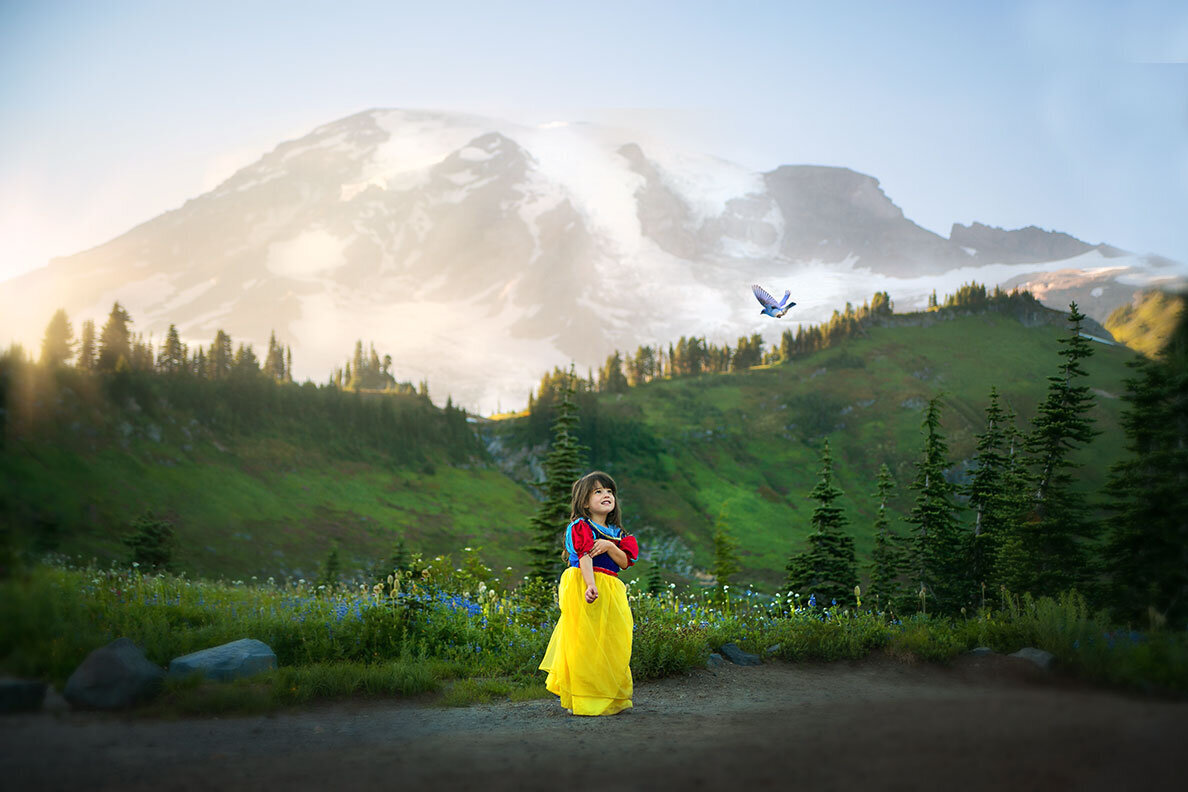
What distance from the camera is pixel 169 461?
83.6m

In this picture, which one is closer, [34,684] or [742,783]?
[742,783]

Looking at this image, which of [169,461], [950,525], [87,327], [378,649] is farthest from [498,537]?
[378,649]

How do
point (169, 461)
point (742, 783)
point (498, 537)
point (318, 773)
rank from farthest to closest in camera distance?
1. point (498, 537)
2. point (169, 461)
3. point (318, 773)
4. point (742, 783)

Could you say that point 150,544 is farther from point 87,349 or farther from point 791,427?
point 791,427

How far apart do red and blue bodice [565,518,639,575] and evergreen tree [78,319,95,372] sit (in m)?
109

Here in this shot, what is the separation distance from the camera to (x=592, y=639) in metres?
7.44

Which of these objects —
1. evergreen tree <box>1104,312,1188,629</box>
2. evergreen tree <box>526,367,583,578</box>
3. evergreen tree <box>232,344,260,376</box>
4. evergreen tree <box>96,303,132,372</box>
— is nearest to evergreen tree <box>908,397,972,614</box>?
evergreen tree <box>1104,312,1188,629</box>

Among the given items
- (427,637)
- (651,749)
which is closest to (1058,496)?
(651,749)

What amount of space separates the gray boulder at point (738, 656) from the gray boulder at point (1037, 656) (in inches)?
135

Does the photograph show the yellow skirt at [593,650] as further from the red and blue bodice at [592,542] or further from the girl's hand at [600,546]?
the girl's hand at [600,546]

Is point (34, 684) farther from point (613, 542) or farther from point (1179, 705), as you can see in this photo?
point (1179, 705)

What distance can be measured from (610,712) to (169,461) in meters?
92.0

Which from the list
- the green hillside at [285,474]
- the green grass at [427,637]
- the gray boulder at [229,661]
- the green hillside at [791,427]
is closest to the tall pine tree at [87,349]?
the green hillside at [285,474]

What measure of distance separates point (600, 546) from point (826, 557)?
18308 millimetres
